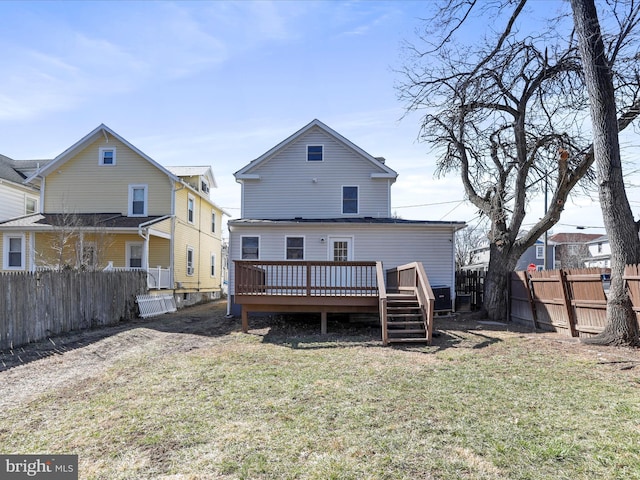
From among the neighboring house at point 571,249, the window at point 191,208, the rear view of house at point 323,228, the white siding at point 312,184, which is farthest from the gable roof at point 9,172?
the neighboring house at point 571,249

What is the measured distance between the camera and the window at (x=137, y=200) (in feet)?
64.0

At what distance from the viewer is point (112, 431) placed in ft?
14.1

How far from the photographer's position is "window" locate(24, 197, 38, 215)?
74.3 feet

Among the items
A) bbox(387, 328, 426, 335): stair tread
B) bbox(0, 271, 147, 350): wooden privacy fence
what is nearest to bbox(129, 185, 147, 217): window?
bbox(0, 271, 147, 350): wooden privacy fence

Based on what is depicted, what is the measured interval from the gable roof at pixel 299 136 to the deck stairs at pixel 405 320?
7.29 m

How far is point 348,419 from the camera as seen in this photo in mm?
4492

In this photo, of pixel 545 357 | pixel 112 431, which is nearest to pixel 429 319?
pixel 545 357

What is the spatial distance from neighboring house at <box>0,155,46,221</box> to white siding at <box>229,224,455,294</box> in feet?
45.9

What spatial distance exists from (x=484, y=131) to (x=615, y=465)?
11878 mm

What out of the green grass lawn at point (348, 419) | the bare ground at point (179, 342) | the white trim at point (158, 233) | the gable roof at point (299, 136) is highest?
the gable roof at point (299, 136)

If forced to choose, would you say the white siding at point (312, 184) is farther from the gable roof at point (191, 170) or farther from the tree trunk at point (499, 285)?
the gable roof at point (191, 170)

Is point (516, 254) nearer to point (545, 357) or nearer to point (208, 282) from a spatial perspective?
point (545, 357)

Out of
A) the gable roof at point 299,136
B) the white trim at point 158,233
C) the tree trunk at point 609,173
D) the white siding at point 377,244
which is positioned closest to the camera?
the tree trunk at point 609,173

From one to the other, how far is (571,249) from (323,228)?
4401cm
